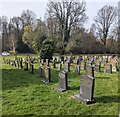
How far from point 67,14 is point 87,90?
35.3 metres

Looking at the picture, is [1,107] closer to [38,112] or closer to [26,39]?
[38,112]

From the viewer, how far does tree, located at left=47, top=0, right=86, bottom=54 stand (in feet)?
137

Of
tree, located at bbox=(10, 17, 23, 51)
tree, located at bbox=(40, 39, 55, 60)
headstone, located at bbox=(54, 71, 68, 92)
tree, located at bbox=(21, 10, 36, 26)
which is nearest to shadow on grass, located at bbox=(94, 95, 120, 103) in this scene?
headstone, located at bbox=(54, 71, 68, 92)

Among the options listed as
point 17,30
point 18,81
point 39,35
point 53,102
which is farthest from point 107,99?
point 17,30

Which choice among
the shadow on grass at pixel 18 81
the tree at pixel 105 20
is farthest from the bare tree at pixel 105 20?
the shadow on grass at pixel 18 81

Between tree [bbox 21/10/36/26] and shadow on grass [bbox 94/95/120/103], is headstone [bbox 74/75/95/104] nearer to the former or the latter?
shadow on grass [bbox 94/95/120/103]

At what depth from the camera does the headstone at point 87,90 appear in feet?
27.1

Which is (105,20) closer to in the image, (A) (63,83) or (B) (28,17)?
(B) (28,17)

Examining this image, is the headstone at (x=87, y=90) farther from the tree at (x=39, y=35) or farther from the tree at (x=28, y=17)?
the tree at (x=28, y=17)

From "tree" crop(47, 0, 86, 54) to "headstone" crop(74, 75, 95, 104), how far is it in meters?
32.9

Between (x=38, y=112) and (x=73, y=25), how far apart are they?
36.4 metres

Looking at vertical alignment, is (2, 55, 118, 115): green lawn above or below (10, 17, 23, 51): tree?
below

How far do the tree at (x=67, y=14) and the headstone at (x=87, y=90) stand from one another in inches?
1294

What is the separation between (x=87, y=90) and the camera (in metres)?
8.48
